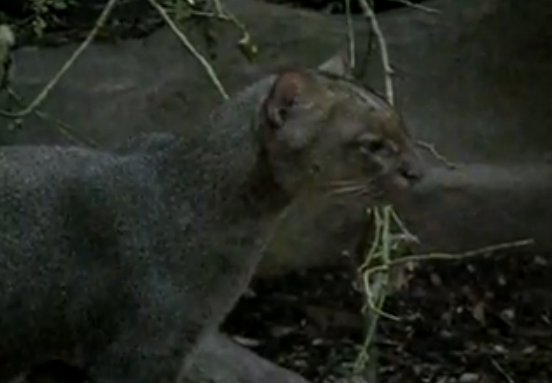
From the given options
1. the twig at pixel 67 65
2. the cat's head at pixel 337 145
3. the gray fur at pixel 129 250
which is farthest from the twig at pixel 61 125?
the cat's head at pixel 337 145

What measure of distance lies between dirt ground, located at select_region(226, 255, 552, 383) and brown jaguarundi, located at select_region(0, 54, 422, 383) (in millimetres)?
1046

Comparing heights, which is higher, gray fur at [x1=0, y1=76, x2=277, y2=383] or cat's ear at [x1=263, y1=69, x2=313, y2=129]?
cat's ear at [x1=263, y1=69, x2=313, y2=129]

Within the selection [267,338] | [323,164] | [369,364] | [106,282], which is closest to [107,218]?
[106,282]

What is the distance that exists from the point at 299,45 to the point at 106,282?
2.06m

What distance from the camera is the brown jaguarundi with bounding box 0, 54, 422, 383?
343cm

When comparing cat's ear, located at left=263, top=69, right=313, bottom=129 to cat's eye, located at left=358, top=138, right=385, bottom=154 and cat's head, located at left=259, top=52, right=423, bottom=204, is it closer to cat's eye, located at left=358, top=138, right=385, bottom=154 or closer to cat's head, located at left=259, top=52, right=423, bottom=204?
cat's head, located at left=259, top=52, right=423, bottom=204

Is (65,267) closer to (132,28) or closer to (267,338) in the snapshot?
(267,338)

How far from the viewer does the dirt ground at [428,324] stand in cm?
456

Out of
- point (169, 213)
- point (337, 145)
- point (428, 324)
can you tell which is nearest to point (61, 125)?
point (428, 324)

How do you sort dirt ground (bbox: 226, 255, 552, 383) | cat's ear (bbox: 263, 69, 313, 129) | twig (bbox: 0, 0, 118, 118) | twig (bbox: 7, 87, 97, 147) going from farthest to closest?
twig (bbox: 7, 87, 97, 147)
dirt ground (bbox: 226, 255, 552, 383)
twig (bbox: 0, 0, 118, 118)
cat's ear (bbox: 263, 69, 313, 129)

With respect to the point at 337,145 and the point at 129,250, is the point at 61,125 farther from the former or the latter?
the point at 337,145

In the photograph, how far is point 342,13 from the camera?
19.6ft

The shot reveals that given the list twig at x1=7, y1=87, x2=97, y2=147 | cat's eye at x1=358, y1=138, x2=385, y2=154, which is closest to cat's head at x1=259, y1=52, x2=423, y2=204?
cat's eye at x1=358, y1=138, x2=385, y2=154

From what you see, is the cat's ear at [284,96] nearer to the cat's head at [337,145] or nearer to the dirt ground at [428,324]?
the cat's head at [337,145]
